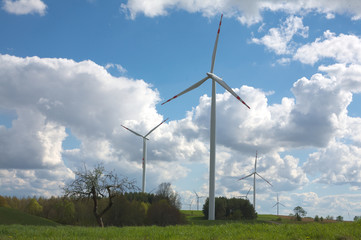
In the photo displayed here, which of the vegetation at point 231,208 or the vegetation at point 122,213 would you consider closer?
the vegetation at point 122,213

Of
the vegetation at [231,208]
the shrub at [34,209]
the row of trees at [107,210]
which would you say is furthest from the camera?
the vegetation at [231,208]

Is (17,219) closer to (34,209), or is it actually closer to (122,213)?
(122,213)

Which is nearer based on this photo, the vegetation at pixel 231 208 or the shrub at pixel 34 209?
the shrub at pixel 34 209

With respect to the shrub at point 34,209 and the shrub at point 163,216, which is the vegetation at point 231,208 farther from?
the shrub at point 34,209

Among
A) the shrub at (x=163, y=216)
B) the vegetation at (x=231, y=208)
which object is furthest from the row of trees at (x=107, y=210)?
the vegetation at (x=231, y=208)

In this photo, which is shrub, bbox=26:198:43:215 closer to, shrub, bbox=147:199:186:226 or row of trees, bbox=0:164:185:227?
row of trees, bbox=0:164:185:227

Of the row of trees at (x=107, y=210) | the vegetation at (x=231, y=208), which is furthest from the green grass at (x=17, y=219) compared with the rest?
the vegetation at (x=231, y=208)

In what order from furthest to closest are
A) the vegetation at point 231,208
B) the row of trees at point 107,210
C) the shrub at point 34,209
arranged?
the vegetation at point 231,208 < the shrub at point 34,209 < the row of trees at point 107,210

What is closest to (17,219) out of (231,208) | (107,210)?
(107,210)

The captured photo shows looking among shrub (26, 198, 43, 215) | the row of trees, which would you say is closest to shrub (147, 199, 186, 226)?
the row of trees

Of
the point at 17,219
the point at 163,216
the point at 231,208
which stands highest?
the point at 163,216

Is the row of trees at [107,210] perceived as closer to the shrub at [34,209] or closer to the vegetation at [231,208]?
the shrub at [34,209]

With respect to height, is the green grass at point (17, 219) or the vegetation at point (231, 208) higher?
the green grass at point (17, 219)

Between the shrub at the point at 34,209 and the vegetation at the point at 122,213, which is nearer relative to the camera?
the vegetation at the point at 122,213
